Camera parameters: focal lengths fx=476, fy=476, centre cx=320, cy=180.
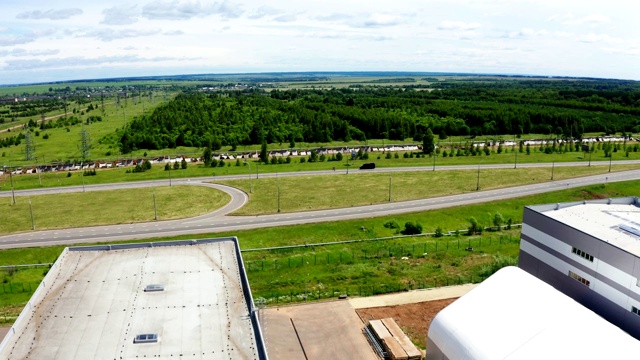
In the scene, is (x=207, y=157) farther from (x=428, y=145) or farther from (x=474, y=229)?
(x=474, y=229)

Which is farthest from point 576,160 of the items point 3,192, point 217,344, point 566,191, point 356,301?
point 3,192

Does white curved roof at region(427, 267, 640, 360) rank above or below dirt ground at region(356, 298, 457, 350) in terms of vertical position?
above

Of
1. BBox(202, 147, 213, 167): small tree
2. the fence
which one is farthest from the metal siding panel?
BBox(202, 147, 213, 167): small tree

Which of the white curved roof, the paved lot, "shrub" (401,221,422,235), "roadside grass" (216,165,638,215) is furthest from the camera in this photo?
"roadside grass" (216,165,638,215)

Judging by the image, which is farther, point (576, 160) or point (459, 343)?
point (576, 160)

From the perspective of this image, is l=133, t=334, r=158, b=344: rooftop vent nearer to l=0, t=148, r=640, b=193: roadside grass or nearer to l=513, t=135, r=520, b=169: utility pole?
l=0, t=148, r=640, b=193: roadside grass

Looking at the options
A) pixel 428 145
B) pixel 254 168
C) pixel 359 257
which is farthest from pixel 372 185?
pixel 428 145

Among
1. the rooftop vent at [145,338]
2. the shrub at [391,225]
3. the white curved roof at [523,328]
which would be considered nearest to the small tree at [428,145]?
the shrub at [391,225]

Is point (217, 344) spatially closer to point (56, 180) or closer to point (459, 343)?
point (459, 343)
